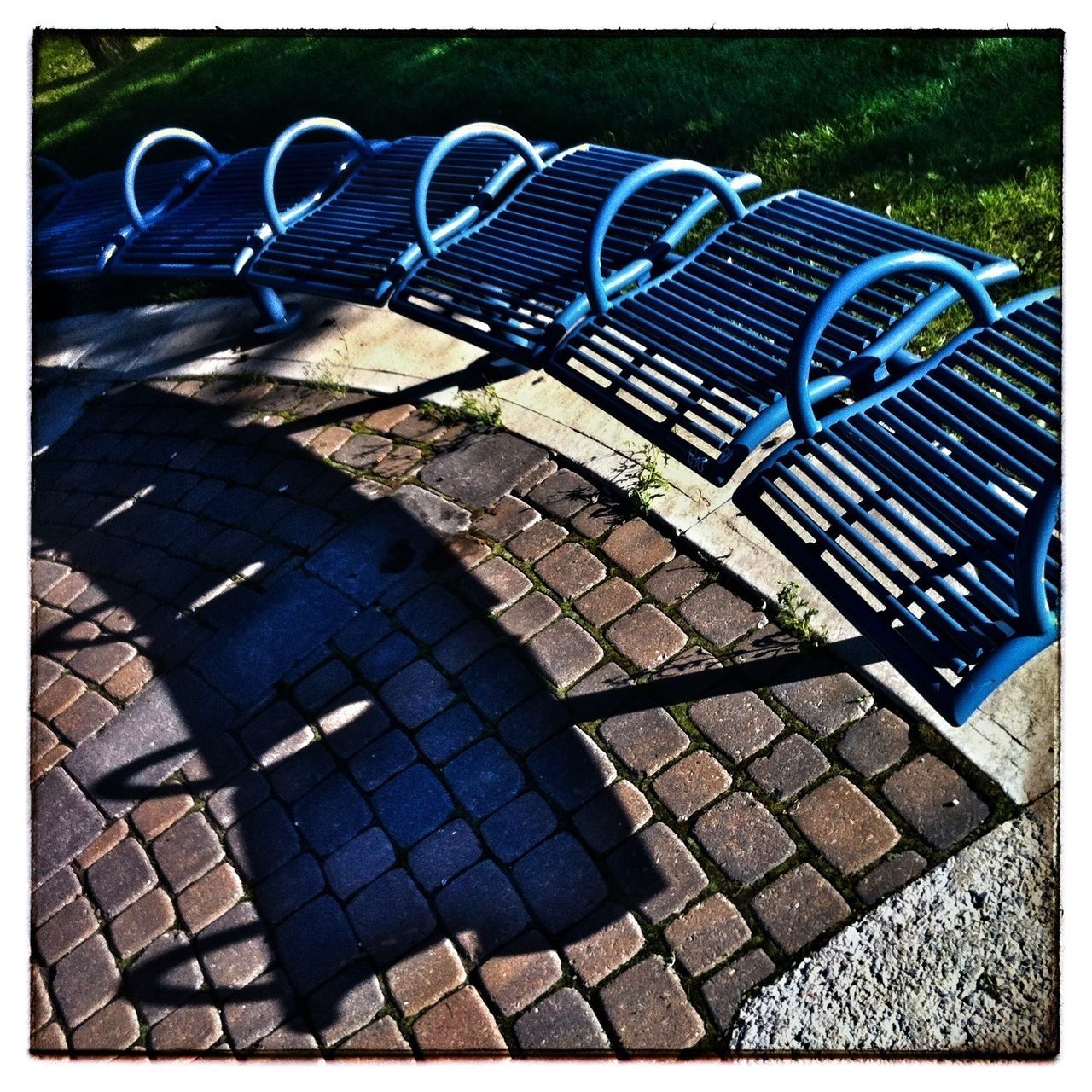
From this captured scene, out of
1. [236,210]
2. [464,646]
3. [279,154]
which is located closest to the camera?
[464,646]

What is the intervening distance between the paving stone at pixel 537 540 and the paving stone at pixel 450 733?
1.91ft

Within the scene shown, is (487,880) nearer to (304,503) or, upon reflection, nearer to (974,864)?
(974,864)

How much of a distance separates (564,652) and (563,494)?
673mm

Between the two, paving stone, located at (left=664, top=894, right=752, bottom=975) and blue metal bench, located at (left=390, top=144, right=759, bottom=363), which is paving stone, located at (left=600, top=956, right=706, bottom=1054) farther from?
blue metal bench, located at (left=390, top=144, right=759, bottom=363)

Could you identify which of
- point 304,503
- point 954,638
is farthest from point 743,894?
point 304,503

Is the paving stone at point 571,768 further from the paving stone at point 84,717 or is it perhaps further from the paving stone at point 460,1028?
the paving stone at point 84,717

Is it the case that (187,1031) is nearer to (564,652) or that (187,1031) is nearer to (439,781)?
(439,781)

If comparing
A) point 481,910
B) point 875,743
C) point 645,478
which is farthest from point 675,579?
point 481,910

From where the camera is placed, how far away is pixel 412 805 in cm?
277

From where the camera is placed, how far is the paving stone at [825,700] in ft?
8.78

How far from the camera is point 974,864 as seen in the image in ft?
7.71

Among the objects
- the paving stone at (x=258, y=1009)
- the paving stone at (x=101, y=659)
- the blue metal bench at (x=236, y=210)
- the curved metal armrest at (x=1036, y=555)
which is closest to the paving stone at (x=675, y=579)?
the curved metal armrest at (x=1036, y=555)
